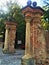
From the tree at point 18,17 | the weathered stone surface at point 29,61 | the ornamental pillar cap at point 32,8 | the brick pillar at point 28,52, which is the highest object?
the tree at point 18,17

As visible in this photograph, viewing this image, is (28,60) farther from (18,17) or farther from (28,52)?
(18,17)

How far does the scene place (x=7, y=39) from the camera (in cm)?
1445

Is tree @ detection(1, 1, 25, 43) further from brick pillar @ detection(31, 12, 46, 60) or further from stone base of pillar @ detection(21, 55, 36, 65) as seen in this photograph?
stone base of pillar @ detection(21, 55, 36, 65)

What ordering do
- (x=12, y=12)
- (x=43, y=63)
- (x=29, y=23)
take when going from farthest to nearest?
(x=12, y=12) < (x=29, y=23) < (x=43, y=63)

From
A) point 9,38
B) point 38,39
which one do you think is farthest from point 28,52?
point 9,38

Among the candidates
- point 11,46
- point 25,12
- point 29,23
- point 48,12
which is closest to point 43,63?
point 29,23

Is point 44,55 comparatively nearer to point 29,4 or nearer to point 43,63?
point 43,63

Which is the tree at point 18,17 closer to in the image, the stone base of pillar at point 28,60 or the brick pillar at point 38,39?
the brick pillar at point 38,39

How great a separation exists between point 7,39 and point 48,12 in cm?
745

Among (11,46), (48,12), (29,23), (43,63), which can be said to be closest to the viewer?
(43,63)

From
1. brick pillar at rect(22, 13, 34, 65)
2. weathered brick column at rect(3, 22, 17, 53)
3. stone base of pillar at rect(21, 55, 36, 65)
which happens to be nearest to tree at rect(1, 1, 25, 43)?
weathered brick column at rect(3, 22, 17, 53)

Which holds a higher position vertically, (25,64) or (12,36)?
(12,36)

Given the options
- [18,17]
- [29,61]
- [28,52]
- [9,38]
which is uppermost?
[18,17]

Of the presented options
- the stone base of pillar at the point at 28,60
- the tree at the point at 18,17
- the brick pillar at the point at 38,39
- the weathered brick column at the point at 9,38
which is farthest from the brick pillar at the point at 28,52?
the tree at the point at 18,17
